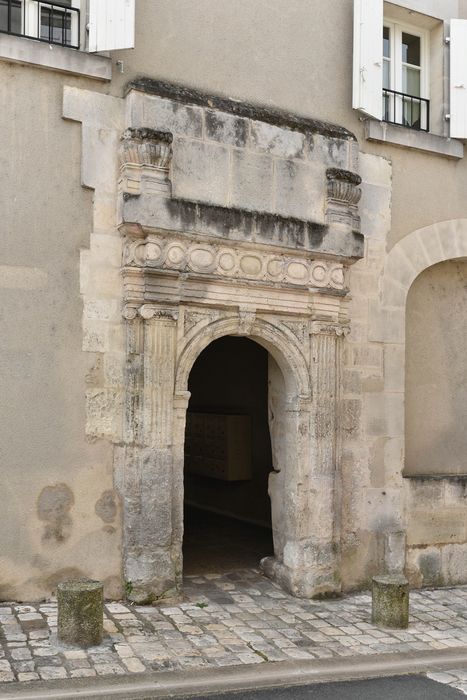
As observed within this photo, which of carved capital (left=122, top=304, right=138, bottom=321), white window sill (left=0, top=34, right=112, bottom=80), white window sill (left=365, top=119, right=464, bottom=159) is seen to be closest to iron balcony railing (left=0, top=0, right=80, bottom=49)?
white window sill (left=0, top=34, right=112, bottom=80)

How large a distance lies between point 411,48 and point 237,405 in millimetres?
5032

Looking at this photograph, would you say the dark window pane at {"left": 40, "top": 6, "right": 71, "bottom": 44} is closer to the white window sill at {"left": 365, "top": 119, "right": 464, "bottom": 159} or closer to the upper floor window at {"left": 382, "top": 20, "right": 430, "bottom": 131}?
the white window sill at {"left": 365, "top": 119, "right": 464, "bottom": 159}

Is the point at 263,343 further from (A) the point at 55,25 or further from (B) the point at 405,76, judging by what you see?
(B) the point at 405,76

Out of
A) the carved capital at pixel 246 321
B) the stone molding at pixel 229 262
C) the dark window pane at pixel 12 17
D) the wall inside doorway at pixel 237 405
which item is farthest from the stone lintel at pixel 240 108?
the wall inside doorway at pixel 237 405

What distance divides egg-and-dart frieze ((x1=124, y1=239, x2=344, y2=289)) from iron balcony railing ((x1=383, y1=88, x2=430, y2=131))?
2.07 m

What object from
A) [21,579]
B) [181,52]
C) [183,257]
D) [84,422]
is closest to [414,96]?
[181,52]

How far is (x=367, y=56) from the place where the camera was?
7.23 metres

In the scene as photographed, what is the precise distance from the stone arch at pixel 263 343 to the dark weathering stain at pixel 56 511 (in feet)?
3.97

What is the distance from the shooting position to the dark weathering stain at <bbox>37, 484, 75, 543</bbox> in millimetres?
5730

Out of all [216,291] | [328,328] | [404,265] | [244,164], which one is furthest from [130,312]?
[404,265]

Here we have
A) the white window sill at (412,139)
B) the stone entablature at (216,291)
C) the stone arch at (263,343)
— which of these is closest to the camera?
the stone entablature at (216,291)

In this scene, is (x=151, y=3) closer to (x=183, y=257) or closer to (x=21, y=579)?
(x=183, y=257)

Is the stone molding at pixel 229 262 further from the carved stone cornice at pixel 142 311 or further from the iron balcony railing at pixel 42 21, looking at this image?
the iron balcony railing at pixel 42 21

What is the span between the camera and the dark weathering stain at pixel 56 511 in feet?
18.8
